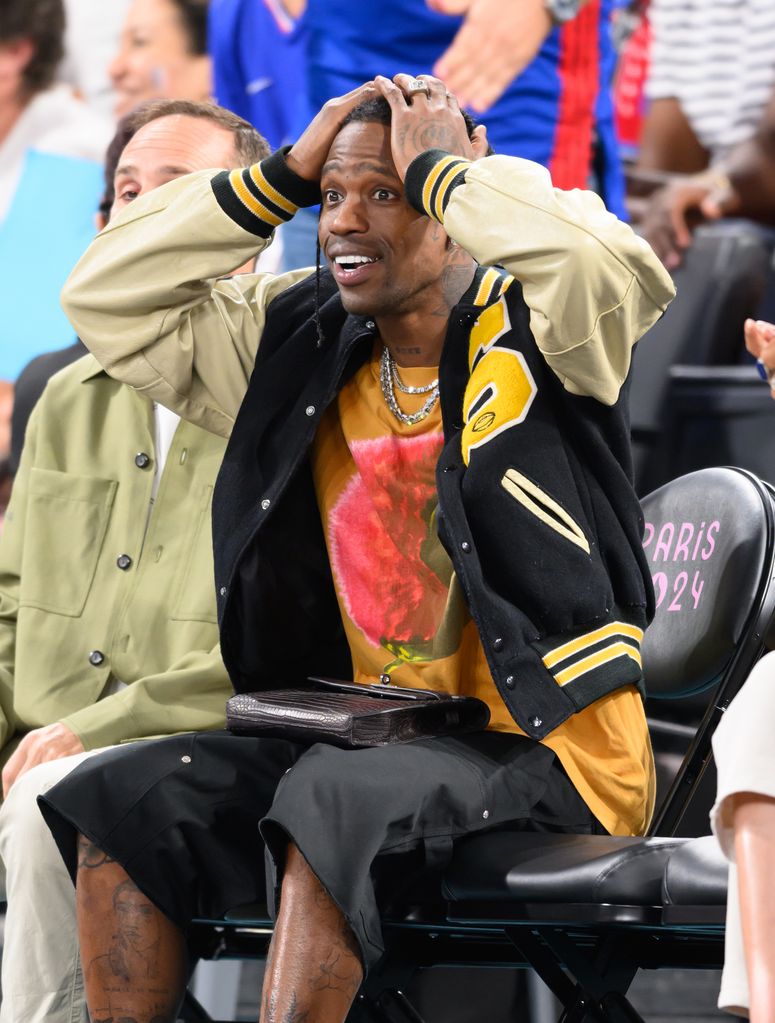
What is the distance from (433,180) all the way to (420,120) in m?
0.14

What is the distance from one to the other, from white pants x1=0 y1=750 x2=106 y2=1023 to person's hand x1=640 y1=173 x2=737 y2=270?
2253mm

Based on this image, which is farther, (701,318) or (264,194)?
(701,318)

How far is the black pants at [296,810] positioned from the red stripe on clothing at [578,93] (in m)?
2.10

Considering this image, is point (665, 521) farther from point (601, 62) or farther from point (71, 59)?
point (71, 59)

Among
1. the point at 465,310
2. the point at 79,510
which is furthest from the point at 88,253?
Result: the point at 465,310

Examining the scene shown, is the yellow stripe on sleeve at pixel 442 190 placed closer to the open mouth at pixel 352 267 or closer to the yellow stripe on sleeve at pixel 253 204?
the open mouth at pixel 352 267


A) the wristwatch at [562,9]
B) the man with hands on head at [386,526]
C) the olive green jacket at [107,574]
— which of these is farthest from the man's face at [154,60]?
the man with hands on head at [386,526]

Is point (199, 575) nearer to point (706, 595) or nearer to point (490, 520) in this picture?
point (490, 520)

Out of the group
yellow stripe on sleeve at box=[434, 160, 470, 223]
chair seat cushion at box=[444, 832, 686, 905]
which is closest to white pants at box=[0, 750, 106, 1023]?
chair seat cushion at box=[444, 832, 686, 905]

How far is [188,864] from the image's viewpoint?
6.73 feet

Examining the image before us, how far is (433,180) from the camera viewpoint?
2.15 meters

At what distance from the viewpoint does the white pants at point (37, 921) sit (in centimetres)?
210

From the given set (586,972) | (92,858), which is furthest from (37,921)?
(586,972)

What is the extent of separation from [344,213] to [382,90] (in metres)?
0.19
